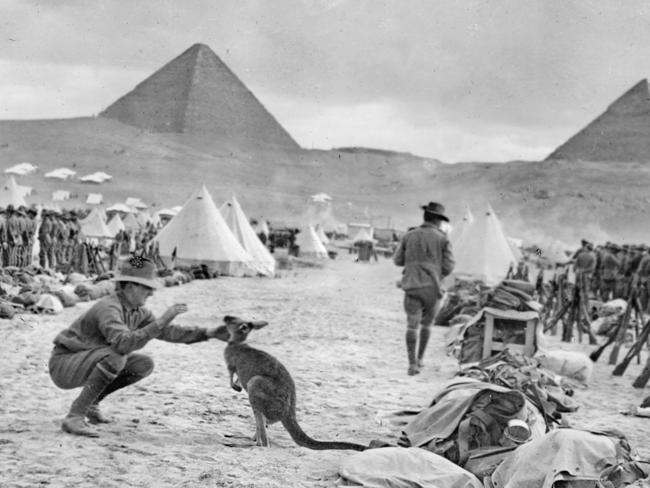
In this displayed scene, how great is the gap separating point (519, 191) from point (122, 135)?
5491 centimetres

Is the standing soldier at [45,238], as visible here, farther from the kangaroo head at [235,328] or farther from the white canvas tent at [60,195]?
the white canvas tent at [60,195]

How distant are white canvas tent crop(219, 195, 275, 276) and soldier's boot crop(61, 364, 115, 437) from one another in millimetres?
16085

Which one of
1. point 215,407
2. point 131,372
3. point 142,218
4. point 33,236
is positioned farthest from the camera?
point 142,218

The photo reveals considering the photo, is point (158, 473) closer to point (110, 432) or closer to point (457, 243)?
point (110, 432)

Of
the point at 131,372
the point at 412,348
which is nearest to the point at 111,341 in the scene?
the point at 131,372

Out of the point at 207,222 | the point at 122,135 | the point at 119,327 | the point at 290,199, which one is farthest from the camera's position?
the point at 122,135

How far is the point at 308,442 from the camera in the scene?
13.3 ft

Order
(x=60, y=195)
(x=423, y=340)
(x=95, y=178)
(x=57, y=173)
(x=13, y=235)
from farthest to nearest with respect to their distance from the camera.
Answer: (x=95, y=178), (x=57, y=173), (x=60, y=195), (x=13, y=235), (x=423, y=340)

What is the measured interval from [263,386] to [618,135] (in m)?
129

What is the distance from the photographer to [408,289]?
23.5ft

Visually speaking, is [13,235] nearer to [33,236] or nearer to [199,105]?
[33,236]

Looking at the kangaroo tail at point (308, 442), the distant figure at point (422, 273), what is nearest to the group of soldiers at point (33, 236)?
the distant figure at point (422, 273)

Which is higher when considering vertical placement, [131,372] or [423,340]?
[131,372]

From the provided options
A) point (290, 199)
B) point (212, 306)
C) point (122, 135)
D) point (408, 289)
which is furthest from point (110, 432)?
point (122, 135)
